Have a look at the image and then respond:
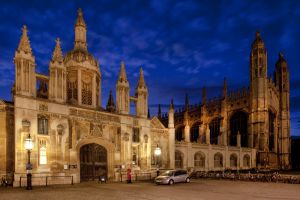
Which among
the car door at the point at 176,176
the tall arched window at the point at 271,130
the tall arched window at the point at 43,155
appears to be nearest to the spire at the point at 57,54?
the tall arched window at the point at 43,155

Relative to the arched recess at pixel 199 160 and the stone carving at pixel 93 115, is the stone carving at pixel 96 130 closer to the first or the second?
the stone carving at pixel 93 115

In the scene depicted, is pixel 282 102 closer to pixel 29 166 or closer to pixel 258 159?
pixel 258 159

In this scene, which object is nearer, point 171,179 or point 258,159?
point 171,179

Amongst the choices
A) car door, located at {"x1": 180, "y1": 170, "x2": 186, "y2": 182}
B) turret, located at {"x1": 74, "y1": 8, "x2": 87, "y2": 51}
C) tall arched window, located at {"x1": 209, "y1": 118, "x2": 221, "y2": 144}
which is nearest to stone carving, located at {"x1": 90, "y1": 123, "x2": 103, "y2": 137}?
car door, located at {"x1": 180, "y1": 170, "x2": 186, "y2": 182}

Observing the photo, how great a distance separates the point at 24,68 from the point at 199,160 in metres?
27.8

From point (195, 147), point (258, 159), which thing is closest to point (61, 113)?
point (195, 147)

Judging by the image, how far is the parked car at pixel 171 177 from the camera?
88.0ft

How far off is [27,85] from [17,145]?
4523 mm

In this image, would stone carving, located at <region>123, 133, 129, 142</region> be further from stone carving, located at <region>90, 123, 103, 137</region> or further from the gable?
the gable

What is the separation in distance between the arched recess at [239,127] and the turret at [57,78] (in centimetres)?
4376

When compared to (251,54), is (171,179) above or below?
below

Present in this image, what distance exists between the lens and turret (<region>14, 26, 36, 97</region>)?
78.9ft

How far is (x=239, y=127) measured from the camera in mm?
63875

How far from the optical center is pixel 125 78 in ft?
109
